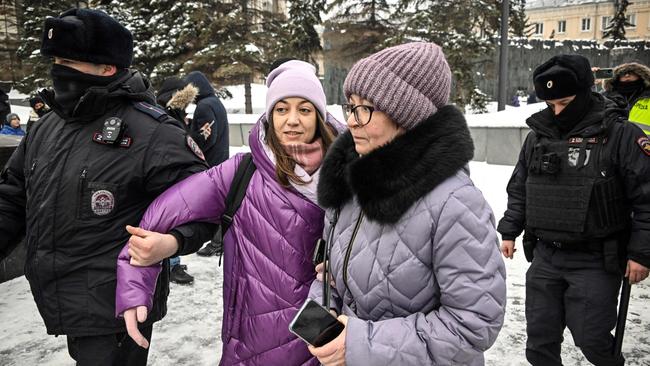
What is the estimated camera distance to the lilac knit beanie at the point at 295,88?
203 centimetres

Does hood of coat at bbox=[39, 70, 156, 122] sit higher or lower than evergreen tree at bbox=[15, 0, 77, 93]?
lower

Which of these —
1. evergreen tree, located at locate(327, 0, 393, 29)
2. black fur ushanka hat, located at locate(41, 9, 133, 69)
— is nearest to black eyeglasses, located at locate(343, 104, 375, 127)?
black fur ushanka hat, located at locate(41, 9, 133, 69)

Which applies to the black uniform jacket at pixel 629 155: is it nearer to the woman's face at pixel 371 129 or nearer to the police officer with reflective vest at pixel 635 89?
the police officer with reflective vest at pixel 635 89

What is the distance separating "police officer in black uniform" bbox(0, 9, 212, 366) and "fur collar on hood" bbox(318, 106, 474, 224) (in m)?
0.84

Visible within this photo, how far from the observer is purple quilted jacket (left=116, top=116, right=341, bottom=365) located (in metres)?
1.90

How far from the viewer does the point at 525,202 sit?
325cm

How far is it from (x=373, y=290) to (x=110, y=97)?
54.4 inches

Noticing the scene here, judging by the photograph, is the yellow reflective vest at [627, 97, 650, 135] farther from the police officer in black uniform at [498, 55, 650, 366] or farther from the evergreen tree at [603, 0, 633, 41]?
the evergreen tree at [603, 0, 633, 41]

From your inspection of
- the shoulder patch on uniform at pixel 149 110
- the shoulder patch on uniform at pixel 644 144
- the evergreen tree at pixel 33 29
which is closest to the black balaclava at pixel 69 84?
the shoulder patch on uniform at pixel 149 110

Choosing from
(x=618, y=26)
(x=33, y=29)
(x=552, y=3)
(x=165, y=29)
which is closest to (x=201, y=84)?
(x=165, y=29)

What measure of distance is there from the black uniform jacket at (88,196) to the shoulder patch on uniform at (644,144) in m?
2.53

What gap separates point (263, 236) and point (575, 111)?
85.7 inches

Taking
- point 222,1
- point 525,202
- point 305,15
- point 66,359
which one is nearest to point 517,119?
point 525,202

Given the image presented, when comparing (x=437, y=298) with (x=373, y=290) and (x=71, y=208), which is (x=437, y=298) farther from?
(x=71, y=208)
